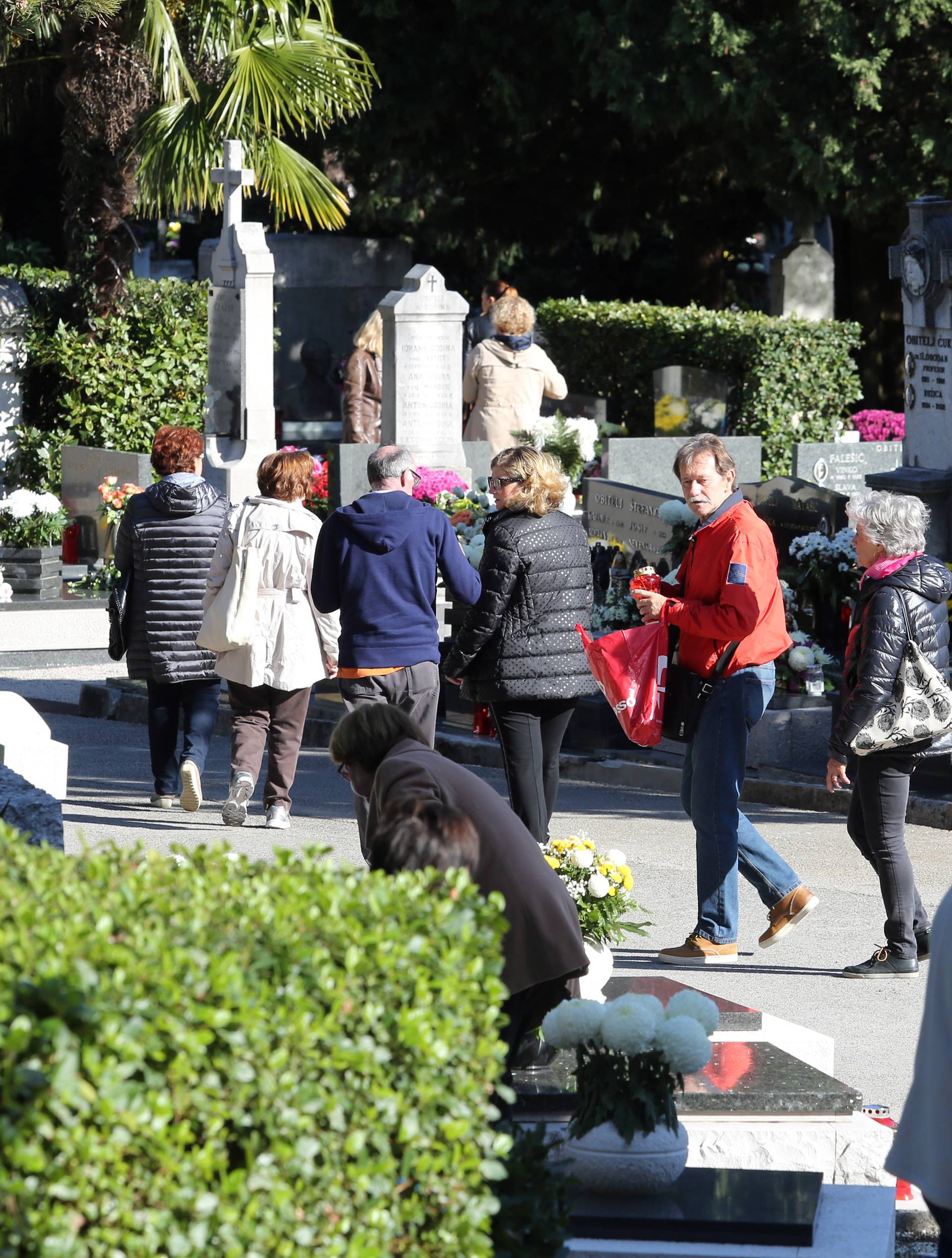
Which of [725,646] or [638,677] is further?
[638,677]

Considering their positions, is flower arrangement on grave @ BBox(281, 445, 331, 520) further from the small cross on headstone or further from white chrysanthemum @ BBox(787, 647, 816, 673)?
white chrysanthemum @ BBox(787, 647, 816, 673)

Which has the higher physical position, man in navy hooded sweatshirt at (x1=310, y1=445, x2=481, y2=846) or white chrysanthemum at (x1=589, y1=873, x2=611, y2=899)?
man in navy hooded sweatshirt at (x1=310, y1=445, x2=481, y2=846)

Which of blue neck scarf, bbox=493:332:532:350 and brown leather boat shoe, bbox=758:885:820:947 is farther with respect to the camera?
blue neck scarf, bbox=493:332:532:350

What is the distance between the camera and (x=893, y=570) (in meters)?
6.31

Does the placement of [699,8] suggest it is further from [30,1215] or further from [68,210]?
[30,1215]

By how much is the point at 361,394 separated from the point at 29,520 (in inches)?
125

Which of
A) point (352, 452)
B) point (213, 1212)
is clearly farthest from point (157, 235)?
point (213, 1212)

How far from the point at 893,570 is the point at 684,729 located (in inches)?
35.2

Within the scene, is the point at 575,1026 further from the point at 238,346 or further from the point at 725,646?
the point at 238,346

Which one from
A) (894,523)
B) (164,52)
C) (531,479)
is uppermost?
(164,52)

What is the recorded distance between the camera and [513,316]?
46.5ft

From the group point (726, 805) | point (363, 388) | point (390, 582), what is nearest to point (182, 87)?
point (363, 388)

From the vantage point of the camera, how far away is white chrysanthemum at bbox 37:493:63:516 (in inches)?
573

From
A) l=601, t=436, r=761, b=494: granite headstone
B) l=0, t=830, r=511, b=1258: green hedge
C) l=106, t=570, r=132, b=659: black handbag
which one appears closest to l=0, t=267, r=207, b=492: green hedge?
l=601, t=436, r=761, b=494: granite headstone
